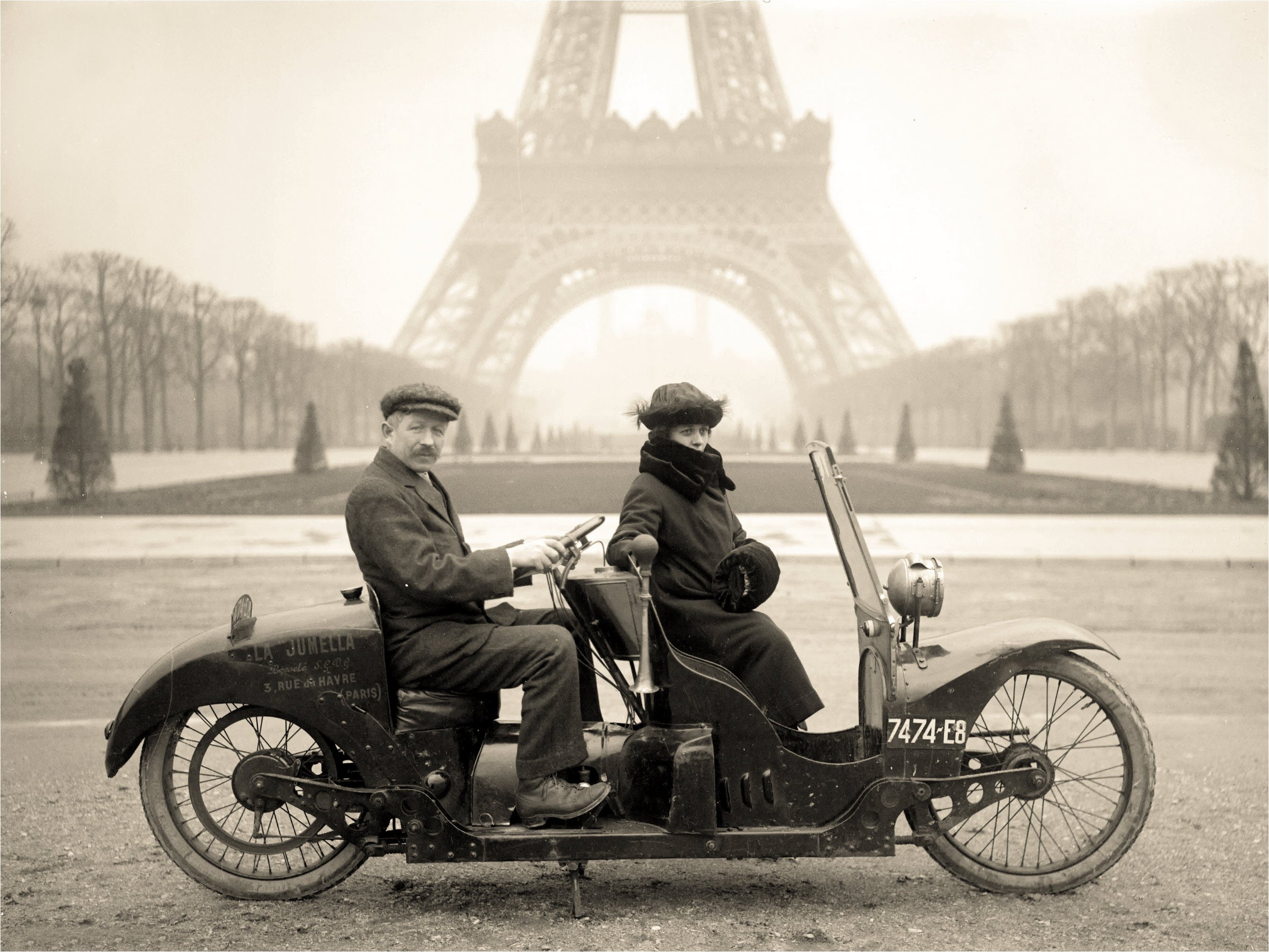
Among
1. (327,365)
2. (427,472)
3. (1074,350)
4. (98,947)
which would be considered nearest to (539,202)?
(327,365)

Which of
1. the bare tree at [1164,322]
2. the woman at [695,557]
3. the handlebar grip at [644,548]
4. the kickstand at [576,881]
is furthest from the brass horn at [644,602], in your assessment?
the bare tree at [1164,322]

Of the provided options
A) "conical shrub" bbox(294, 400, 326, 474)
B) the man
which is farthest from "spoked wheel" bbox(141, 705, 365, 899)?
"conical shrub" bbox(294, 400, 326, 474)

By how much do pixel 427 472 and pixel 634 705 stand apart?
0.69 m

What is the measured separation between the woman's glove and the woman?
5cm

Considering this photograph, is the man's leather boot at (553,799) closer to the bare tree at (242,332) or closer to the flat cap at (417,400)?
the flat cap at (417,400)

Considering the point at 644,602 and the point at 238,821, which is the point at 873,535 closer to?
the point at 644,602

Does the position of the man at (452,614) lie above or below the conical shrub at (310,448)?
below

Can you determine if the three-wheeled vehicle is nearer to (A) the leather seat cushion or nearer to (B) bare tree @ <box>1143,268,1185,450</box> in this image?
(A) the leather seat cushion

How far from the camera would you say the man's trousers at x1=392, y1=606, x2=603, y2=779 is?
6.79 ft

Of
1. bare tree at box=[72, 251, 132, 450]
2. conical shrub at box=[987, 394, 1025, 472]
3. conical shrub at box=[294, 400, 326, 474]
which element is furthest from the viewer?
conical shrub at box=[987, 394, 1025, 472]

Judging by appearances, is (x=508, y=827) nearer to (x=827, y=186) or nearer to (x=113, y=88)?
(x=113, y=88)

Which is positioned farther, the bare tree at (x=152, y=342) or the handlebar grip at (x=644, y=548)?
the bare tree at (x=152, y=342)

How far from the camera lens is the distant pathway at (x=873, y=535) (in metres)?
7.02

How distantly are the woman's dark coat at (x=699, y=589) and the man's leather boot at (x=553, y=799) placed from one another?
377 mm
